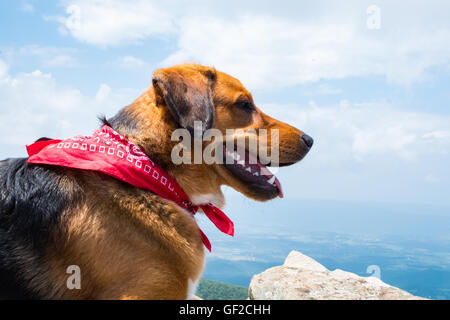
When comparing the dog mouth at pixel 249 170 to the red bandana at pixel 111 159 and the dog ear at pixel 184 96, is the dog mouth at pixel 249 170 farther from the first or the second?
the red bandana at pixel 111 159

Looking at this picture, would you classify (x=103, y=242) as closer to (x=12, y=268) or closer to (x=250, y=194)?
(x=12, y=268)

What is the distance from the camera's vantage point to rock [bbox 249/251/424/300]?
7.12 m

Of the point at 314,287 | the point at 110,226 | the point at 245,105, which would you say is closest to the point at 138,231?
the point at 110,226

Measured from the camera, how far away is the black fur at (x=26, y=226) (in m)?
3.20

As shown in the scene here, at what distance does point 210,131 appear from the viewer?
4117 millimetres

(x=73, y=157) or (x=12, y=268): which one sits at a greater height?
(x=73, y=157)

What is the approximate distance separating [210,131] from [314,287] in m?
4.66

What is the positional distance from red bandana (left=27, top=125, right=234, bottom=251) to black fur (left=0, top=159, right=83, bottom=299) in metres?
0.25

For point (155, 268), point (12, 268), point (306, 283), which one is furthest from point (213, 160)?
point (306, 283)

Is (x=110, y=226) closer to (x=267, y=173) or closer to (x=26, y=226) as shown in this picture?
(x=26, y=226)

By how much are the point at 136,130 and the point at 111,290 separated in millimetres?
1511

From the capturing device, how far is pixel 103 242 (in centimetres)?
330

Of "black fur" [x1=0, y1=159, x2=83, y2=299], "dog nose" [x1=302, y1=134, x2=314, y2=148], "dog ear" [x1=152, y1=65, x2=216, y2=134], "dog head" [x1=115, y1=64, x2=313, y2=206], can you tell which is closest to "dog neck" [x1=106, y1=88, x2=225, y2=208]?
"dog head" [x1=115, y1=64, x2=313, y2=206]

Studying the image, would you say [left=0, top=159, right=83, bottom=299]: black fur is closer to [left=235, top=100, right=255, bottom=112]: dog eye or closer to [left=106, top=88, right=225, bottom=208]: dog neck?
[left=106, top=88, right=225, bottom=208]: dog neck
